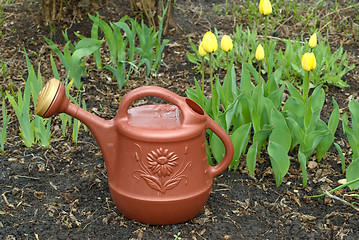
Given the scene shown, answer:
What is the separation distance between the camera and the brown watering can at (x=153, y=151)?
2002mm

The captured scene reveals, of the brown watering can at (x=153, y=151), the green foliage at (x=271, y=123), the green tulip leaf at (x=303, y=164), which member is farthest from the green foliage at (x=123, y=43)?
the green tulip leaf at (x=303, y=164)

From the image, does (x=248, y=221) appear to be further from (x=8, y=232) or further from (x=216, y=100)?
(x=8, y=232)

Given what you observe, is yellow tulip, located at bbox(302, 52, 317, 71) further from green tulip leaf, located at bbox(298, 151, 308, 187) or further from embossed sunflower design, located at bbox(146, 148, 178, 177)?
embossed sunflower design, located at bbox(146, 148, 178, 177)

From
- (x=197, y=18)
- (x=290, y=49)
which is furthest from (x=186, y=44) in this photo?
(x=290, y=49)

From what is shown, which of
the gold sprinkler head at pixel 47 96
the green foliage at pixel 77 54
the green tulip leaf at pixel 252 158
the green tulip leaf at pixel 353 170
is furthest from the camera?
the green foliage at pixel 77 54

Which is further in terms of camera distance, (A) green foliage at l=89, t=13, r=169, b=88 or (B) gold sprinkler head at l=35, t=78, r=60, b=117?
(A) green foliage at l=89, t=13, r=169, b=88

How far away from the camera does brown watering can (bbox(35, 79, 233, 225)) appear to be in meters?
2.00

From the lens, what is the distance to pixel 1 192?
2.41 metres

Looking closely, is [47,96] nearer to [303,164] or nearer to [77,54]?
[77,54]

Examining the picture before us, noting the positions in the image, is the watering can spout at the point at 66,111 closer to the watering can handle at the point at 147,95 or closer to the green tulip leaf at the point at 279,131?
the watering can handle at the point at 147,95

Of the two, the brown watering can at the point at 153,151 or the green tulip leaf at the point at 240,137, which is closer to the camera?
the brown watering can at the point at 153,151

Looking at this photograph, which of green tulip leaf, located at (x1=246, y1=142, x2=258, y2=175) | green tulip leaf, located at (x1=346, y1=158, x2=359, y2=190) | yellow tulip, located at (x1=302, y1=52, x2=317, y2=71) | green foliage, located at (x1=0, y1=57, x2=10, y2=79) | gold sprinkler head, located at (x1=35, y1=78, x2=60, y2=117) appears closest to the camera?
gold sprinkler head, located at (x1=35, y1=78, x2=60, y2=117)

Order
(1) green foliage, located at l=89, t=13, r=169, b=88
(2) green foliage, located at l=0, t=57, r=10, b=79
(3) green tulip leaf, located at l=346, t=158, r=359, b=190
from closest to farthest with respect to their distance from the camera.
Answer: (3) green tulip leaf, located at l=346, t=158, r=359, b=190 → (1) green foliage, located at l=89, t=13, r=169, b=88 → (2) green foliage, located at l=0, t=57, r=10, b=79

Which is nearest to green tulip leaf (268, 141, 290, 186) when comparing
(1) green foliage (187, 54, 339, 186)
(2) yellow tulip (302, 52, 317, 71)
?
(1) green foliage (187, 54, 339, 186)
